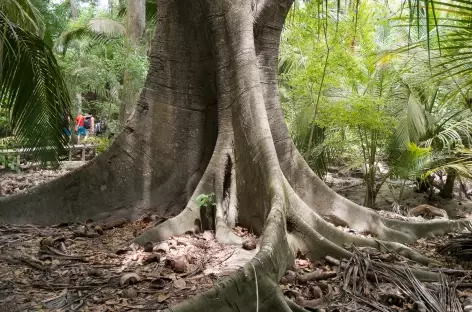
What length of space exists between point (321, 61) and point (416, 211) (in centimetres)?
273

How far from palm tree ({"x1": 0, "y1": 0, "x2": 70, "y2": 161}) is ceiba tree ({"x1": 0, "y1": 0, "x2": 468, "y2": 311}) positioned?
524 millimetres

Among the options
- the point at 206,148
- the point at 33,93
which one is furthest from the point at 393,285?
the point at 33,93

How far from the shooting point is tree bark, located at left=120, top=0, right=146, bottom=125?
398 inches

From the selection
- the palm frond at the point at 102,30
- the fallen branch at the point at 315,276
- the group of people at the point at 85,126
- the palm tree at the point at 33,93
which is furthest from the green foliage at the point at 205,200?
the palm frond at the point at 102,30

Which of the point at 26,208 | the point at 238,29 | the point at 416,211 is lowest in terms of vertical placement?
the point at 416,211

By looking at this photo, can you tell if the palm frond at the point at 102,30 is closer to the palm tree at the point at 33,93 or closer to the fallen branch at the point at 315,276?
the palm tree at the point at 33,93

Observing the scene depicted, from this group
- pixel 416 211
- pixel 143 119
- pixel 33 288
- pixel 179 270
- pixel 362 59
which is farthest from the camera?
pixel 362 59

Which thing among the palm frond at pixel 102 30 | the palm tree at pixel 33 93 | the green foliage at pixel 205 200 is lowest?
the green foliage at pixel 205 200

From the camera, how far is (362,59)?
25.7 feet

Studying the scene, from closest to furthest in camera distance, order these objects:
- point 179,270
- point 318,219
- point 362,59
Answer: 1. point 179,270
2. point 318,219
3. point 362,59

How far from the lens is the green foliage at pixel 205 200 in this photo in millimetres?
3963

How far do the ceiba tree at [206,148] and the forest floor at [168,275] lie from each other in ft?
1.28

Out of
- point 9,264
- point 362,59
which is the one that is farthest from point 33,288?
point 362,59

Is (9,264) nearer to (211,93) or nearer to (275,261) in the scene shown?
(275,261)
